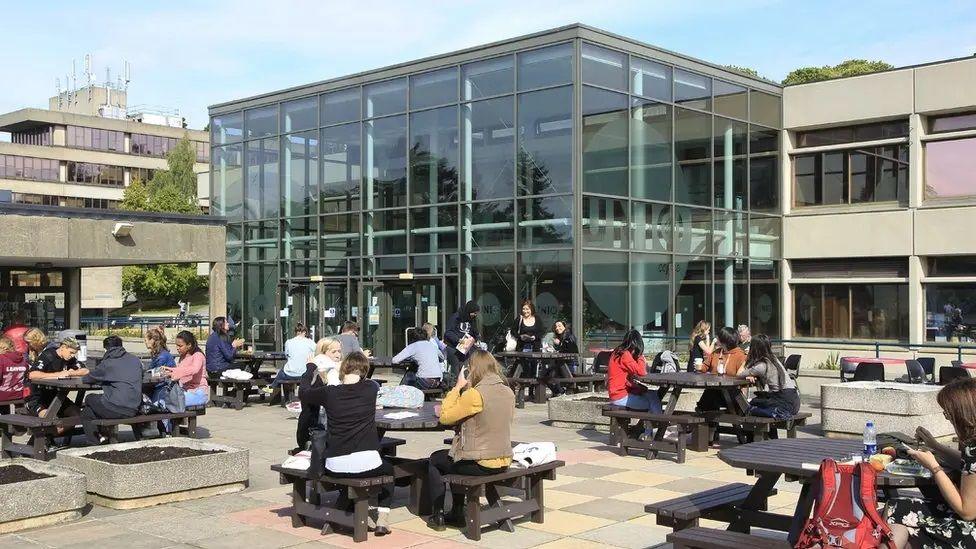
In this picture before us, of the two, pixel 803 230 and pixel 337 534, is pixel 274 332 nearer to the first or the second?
pixel 803 230

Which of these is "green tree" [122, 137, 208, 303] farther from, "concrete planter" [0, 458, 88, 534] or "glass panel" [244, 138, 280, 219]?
"concrete planter" [0, 458, 88, 534]

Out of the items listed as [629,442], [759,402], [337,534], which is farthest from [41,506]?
[759,402]

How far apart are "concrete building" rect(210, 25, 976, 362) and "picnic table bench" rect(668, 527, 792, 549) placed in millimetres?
15601

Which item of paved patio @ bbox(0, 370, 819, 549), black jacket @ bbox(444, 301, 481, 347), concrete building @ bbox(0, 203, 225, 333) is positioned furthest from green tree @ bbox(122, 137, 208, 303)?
paved patio @ bbox(0, 370, 819, 549)

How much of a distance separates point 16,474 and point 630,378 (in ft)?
23.0

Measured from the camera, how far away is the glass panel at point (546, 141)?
73.1 feet

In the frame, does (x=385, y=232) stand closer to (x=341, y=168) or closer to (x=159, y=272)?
(x=341, y=168)

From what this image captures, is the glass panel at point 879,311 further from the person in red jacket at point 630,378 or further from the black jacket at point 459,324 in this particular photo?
the person in red jacket at point 630,378

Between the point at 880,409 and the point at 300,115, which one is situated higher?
the point at 300,115

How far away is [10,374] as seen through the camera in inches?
519

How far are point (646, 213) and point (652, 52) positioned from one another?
373 cm

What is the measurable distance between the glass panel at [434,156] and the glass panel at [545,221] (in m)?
2.25

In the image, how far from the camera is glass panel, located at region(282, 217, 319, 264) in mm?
27672

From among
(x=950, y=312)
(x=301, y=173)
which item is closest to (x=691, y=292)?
(x=950, y=312)
